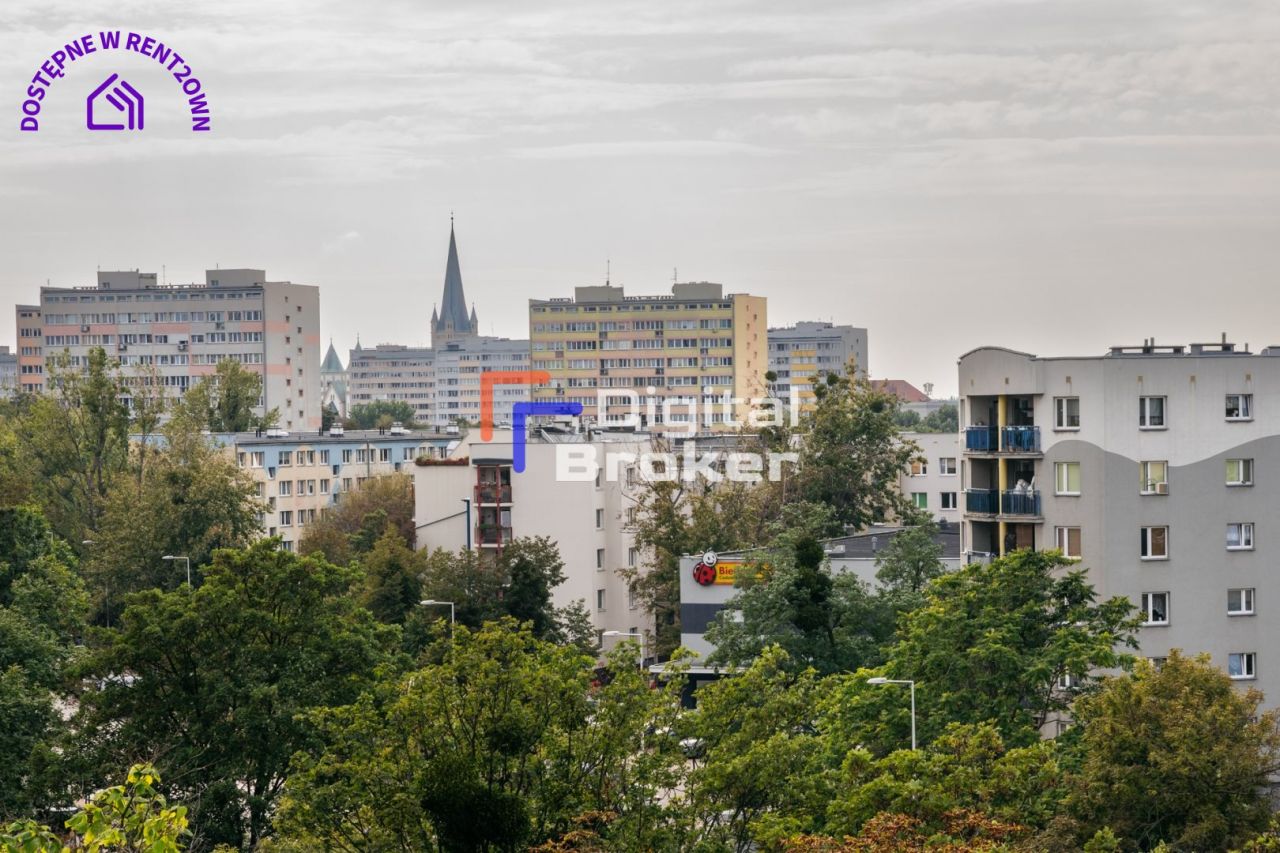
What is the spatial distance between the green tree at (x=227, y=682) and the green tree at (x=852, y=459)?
40.6 m

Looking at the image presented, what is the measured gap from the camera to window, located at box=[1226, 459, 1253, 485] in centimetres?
4762

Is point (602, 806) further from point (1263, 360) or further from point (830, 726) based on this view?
point (1263, 360)

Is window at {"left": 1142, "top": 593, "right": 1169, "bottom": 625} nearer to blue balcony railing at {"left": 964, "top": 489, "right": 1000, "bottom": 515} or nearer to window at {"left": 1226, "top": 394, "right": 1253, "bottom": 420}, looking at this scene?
window at {"left": 1226, "top": 394, "right": 1253, "bottom": 420}

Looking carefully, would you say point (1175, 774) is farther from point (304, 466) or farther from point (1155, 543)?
point (304, 466)

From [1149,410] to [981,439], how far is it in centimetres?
527

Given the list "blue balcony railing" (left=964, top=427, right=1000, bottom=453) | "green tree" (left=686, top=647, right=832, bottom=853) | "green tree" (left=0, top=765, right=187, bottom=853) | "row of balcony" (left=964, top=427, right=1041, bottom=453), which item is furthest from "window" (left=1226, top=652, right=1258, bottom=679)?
"green tree" (left=0, top=765, right=187, bottom=853)

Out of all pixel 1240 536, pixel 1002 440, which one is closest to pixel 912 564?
pixel 1002 440

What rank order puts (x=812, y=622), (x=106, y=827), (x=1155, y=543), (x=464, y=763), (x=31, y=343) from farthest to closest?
(x=31, y=343)
(x=812, y=622)
(x=1155, y=543)
(x=464, y=763)
(x=106, y=827)

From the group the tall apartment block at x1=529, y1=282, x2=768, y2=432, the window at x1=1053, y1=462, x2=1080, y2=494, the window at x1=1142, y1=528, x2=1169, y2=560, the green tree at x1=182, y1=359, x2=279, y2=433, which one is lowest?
the window at x1=1142, y1=528, x2=1169, y2=560

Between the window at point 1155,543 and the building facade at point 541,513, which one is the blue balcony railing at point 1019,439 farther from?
the building facade at point 541,513

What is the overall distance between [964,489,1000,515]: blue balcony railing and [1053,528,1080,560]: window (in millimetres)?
2549

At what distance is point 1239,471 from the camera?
157ft

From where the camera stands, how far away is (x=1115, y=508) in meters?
47.3

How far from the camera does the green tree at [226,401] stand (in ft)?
400
